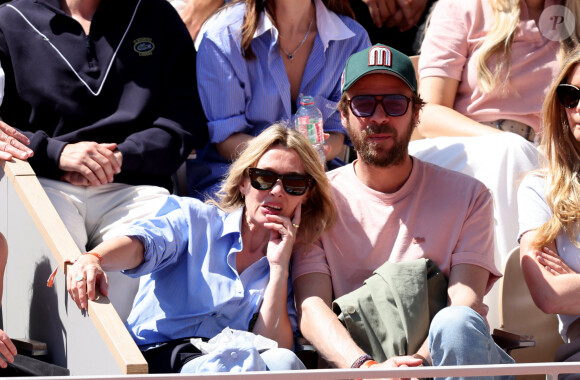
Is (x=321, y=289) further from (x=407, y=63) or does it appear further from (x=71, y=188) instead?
(x=71, y=188)

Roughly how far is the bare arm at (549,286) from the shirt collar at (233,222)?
1096 millimetres

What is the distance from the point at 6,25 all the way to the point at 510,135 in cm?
236

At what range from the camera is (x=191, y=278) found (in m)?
3.76

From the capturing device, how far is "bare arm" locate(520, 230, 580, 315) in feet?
12.1

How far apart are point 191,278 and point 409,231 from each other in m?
0.88

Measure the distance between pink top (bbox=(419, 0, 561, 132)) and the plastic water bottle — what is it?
670 mm

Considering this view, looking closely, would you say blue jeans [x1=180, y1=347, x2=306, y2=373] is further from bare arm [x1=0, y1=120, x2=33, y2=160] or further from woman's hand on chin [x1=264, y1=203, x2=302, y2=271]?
bare arm [x1=0, y1=120, x2=33, y2=160]

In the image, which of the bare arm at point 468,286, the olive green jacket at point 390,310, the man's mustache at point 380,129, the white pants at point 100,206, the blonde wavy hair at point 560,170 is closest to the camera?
the olive green jacket at point 390,310

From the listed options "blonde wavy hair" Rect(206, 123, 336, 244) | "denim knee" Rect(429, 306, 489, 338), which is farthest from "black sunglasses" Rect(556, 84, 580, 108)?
"denim knee" Rect(429, 306, 489, 338)

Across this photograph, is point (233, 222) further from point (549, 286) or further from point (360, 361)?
point (549, 286)

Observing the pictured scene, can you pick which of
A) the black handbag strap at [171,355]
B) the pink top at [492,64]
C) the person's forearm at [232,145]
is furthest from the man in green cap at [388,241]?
the pink top at [492,64]

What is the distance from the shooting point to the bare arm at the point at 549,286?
3684 mm

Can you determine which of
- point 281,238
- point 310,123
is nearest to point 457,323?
point 281,238

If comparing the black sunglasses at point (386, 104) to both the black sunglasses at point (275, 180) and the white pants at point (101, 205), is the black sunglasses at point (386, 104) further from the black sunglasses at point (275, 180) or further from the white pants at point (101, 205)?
the white pants at point (101, 205)
